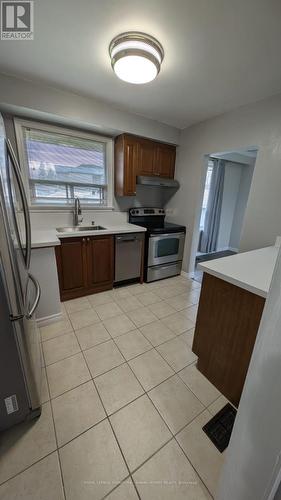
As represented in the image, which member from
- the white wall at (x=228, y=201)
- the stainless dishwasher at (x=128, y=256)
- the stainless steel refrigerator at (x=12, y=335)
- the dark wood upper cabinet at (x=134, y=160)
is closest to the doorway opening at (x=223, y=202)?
the white wall at (x=228, y=201)

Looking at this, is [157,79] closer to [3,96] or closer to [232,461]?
[3,96]

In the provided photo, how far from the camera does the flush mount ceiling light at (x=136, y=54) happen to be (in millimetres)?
1368

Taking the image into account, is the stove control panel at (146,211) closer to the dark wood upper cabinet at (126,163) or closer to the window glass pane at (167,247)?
the dark wood upper cabinet at (126,163)

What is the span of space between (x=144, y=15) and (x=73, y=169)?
182cm

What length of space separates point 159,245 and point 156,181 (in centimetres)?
102

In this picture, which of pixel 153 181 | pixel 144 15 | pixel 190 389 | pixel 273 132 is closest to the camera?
pixel 144 15

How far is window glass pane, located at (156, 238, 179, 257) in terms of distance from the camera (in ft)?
9.78

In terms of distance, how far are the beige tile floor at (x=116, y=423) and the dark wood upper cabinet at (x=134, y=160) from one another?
6.52ft

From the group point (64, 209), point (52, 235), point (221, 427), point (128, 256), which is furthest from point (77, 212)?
point (221, 427)

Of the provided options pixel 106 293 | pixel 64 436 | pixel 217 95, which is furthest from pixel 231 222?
pixel 64 436

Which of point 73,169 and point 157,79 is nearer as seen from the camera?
point 157,79

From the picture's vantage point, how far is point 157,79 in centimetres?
185

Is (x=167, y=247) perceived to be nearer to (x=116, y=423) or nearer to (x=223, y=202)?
(x=116, y=423)

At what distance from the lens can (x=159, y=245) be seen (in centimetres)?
296
